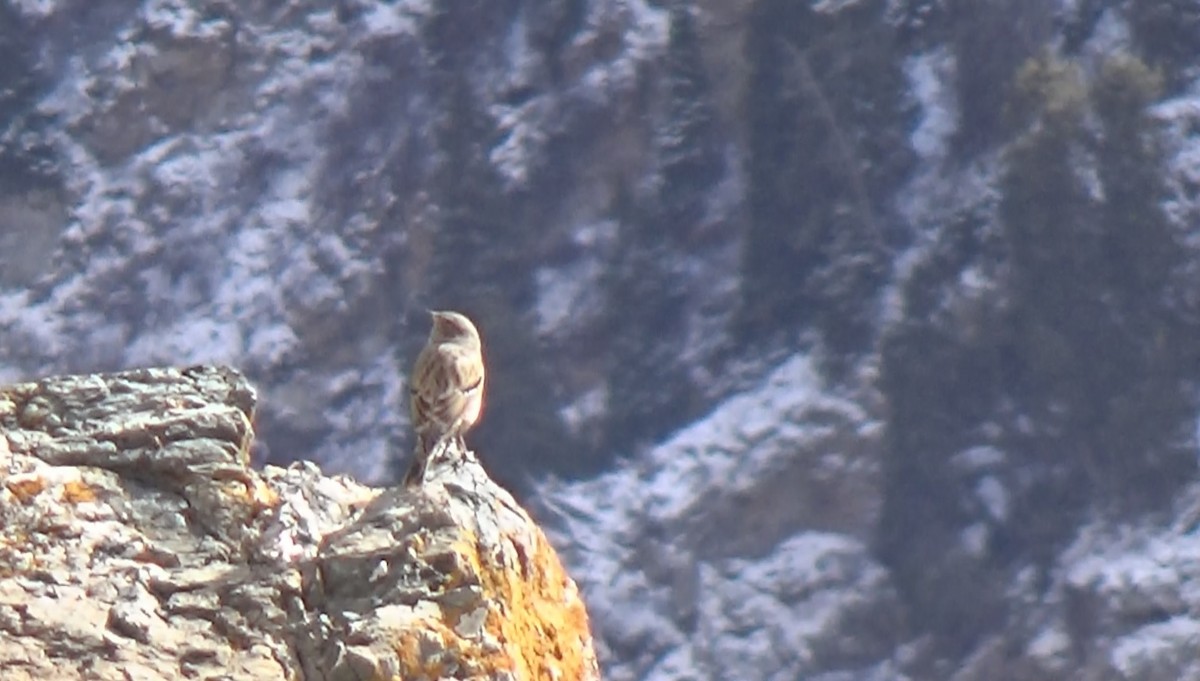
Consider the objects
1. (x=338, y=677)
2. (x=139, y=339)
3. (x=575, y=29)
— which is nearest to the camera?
(x=338, y=677)

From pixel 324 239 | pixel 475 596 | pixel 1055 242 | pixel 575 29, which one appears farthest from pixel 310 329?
pixel 475 596

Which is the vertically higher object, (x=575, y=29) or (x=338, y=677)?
(x=575, y=29)

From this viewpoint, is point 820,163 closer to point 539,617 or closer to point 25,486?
point 539,617

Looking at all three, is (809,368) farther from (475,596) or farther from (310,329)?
(475,596)

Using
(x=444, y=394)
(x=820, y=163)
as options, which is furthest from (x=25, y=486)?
(x=820, y=163)

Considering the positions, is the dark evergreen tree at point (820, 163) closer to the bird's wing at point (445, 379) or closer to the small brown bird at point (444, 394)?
the small brown bird at point (444, 394)

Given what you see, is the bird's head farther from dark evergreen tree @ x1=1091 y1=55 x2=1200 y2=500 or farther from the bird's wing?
dark evergreen tree @ x1=1091 y1=55 x2=1200 y2=500
